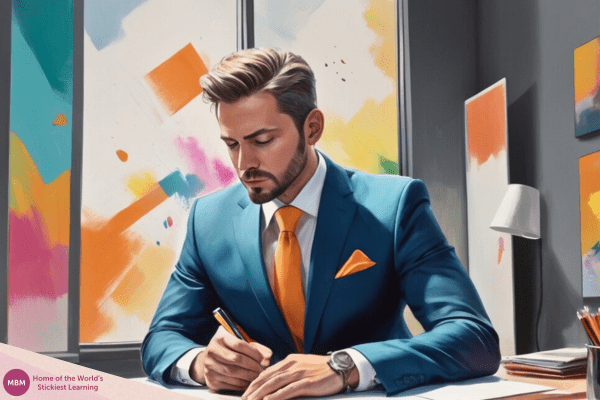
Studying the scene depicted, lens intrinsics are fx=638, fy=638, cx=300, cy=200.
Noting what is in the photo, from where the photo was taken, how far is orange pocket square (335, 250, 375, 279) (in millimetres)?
1371

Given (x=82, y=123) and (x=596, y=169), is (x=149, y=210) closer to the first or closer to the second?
(x=82, y=123)

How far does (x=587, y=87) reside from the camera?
9.52ft

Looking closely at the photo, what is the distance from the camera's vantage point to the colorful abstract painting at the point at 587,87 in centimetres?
283

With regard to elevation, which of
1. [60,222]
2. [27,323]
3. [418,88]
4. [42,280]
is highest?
[418,88]

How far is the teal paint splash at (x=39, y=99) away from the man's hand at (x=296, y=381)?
288 centimetres

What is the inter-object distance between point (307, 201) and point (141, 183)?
2422 mm

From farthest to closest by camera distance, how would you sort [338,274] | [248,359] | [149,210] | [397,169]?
1. [397,169]
2. [149,210]
3. [338,274]
4. [248,359]

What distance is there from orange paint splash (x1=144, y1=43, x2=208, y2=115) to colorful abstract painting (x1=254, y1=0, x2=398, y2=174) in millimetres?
431

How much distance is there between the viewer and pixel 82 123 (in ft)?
11.9

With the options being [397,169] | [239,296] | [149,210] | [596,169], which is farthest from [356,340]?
[397,169]

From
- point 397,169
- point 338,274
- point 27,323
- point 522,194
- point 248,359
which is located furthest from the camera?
point 397,169

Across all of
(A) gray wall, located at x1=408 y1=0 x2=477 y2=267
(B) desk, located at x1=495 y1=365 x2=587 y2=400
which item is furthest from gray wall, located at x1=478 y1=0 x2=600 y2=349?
(B) desk, located at x1=495 y1=365 x2=587 y2=400

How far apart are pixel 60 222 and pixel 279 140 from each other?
250 cm

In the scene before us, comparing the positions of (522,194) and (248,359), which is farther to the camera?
(522,194)
